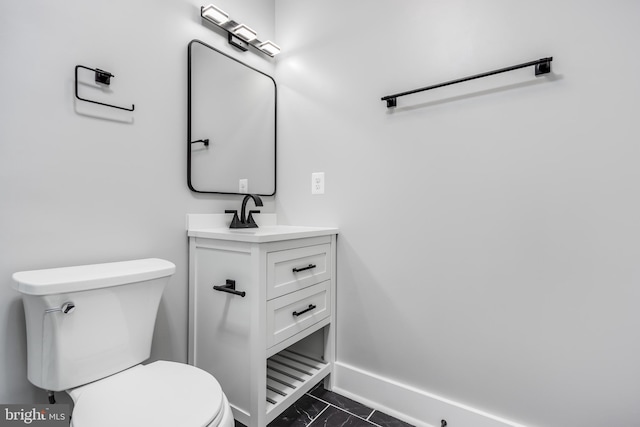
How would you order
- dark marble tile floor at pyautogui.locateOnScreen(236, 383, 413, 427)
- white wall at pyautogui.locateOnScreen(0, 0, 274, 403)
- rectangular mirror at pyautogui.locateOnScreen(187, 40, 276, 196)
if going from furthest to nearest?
rectangular mirror at pyautogui.locateOnScreen(187, 40, 276, 196), dark marble tile floor at pyautogui.locateOnScreen(236, 383, 413, 427), white wall at pyautogui.locateOnScreen(0, 0, 274, 403)

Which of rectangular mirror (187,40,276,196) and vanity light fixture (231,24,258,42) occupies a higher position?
vanity light fixture (231,24,258,42)

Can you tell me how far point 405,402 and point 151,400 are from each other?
1114 millimetres

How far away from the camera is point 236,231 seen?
55.3 inches

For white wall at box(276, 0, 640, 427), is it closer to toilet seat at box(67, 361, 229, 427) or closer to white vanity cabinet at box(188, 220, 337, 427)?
white vanity cabinet at box(188, 220, 337, 427)

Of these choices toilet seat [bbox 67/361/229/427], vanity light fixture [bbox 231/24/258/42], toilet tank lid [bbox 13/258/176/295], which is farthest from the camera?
vanity light fixture [bbox 231/24/258/42]

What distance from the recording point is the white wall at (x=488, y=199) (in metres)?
1.04

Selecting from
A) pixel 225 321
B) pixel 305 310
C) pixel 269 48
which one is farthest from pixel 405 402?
pixel 269 48

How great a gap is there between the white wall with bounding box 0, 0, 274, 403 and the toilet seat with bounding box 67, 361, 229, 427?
15.2 inches

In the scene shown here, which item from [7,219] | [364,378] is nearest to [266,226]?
[364,378]

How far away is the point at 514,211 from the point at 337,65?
3.80 feet

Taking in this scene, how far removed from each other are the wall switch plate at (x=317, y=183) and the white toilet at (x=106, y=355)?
0.92m

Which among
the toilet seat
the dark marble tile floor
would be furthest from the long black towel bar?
the dark marble tile floor

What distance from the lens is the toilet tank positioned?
91 centimetres

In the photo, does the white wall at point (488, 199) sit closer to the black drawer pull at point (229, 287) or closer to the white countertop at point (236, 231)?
the white countertop at point (236, 231)
